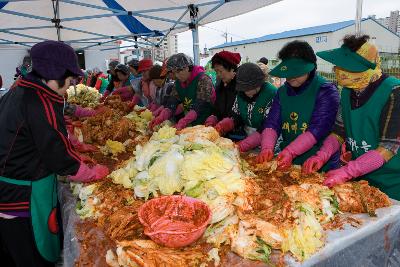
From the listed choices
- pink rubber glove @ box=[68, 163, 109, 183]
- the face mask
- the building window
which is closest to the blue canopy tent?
the face mask

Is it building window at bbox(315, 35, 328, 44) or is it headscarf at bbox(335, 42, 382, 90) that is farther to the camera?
building window at bbox(315, 35, 328, 44)

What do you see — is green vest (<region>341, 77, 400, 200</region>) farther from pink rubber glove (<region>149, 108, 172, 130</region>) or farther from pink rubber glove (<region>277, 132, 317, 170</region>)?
pink rubber glove (<region>149, 108, 172, 130</region>)

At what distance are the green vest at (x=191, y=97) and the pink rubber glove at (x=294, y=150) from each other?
1729 mm

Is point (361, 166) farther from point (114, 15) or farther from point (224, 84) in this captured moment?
point (114, 15)

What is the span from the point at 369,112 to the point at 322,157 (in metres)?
0.48

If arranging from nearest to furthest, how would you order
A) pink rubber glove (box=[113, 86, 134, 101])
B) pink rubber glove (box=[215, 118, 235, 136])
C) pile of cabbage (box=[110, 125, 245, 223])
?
pile of cabbage (box=[110, 125, 245, 223]) → pink rubber glove (box=[215, 118, 235, 136]) → pink rubber glove (box=[113, 86, 134, 101])

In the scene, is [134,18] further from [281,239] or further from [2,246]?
[281,239]

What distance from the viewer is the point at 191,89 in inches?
172

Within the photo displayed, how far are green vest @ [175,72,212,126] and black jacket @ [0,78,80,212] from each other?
2.11 meters

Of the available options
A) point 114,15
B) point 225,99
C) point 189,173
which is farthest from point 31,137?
point 114,15

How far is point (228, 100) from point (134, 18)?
5480mm

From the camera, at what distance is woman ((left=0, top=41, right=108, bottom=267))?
6.94ft

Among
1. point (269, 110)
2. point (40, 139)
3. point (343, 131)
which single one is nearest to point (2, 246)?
point (40, 139)

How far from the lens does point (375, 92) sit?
2.16 m
